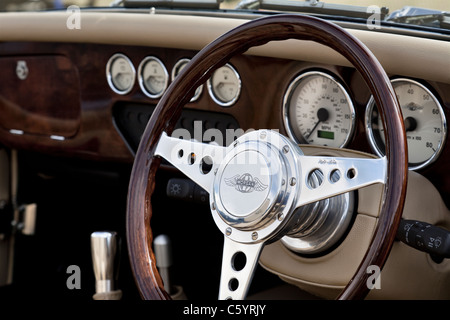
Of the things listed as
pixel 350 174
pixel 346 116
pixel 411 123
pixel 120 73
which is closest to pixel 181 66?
pixel 120 73

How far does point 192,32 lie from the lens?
5.17 ft

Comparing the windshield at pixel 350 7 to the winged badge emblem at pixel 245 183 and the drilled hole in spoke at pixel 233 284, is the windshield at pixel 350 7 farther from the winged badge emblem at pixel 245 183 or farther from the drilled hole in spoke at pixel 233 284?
the drilled hole in spoke at pixel 233 284

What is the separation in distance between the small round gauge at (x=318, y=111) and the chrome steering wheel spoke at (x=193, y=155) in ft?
0.94

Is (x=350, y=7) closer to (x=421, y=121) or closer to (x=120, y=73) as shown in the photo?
(x=421, y=121)

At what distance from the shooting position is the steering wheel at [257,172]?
98 centimetres

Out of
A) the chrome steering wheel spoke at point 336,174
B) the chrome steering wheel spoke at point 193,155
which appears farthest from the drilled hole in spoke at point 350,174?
the chrome steering wheel spoke at point 193,155

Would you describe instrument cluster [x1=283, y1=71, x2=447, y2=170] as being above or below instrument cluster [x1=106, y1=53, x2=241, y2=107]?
below

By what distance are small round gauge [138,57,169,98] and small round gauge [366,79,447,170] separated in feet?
2.06

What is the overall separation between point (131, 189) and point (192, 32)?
18.6 inches

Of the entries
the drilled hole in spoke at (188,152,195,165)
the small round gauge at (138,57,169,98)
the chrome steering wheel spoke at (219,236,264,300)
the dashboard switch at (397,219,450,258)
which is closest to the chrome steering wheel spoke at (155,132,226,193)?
the drilled hole in spoke at (188,152,195,165)

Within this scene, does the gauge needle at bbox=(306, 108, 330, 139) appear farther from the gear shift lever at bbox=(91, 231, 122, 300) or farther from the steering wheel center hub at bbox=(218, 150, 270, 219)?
the gear shift lever at bbox=(91, 231, 122, 300)

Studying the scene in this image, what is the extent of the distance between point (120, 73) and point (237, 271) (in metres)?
0.90

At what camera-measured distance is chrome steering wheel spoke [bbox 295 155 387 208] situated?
1.01 m
